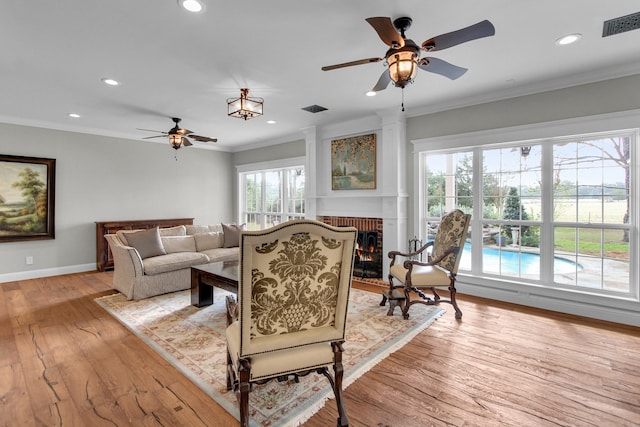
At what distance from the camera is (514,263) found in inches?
163

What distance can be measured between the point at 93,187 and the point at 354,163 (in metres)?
4.97

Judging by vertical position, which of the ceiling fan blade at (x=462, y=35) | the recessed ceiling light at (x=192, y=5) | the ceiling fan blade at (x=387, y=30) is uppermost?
the recessed ceiling light at (x=192, y=5)

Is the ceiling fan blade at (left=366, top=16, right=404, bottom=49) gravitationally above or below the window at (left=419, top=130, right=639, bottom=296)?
above

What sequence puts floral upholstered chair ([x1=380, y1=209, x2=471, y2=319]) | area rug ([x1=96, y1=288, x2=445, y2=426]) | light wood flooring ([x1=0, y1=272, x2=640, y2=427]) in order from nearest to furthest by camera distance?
light wood flooring ([x1=0, y1=272, x2=640, y2=427]) → area rug ([x1=96, y1=288, x2=445, y2=426]) → floral upholstered chair ([x1=380, y1=209, x2=471, y2=319])

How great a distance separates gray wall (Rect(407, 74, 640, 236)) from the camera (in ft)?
11.0

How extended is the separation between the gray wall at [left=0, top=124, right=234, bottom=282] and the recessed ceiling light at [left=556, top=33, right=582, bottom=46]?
6912 mm

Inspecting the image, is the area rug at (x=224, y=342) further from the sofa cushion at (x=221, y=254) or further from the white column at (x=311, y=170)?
the white column at (x=311, y=170)

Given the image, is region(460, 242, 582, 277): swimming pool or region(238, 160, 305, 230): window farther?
region(238, 160, 305, 230): window

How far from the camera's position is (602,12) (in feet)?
7.74

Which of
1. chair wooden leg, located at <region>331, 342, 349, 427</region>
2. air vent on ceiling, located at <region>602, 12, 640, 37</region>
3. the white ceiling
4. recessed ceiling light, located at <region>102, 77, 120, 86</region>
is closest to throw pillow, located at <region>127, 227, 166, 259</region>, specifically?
the white ceiling

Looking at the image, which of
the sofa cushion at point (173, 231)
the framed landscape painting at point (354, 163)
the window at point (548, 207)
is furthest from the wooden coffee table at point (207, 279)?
the window at point (548, 207)

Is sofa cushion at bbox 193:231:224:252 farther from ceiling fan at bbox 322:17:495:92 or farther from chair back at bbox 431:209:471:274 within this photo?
ceiling fan at bbox 322:17:495:92

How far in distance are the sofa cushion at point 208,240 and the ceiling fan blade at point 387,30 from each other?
4476mm

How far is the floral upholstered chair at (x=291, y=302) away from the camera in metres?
1.58
